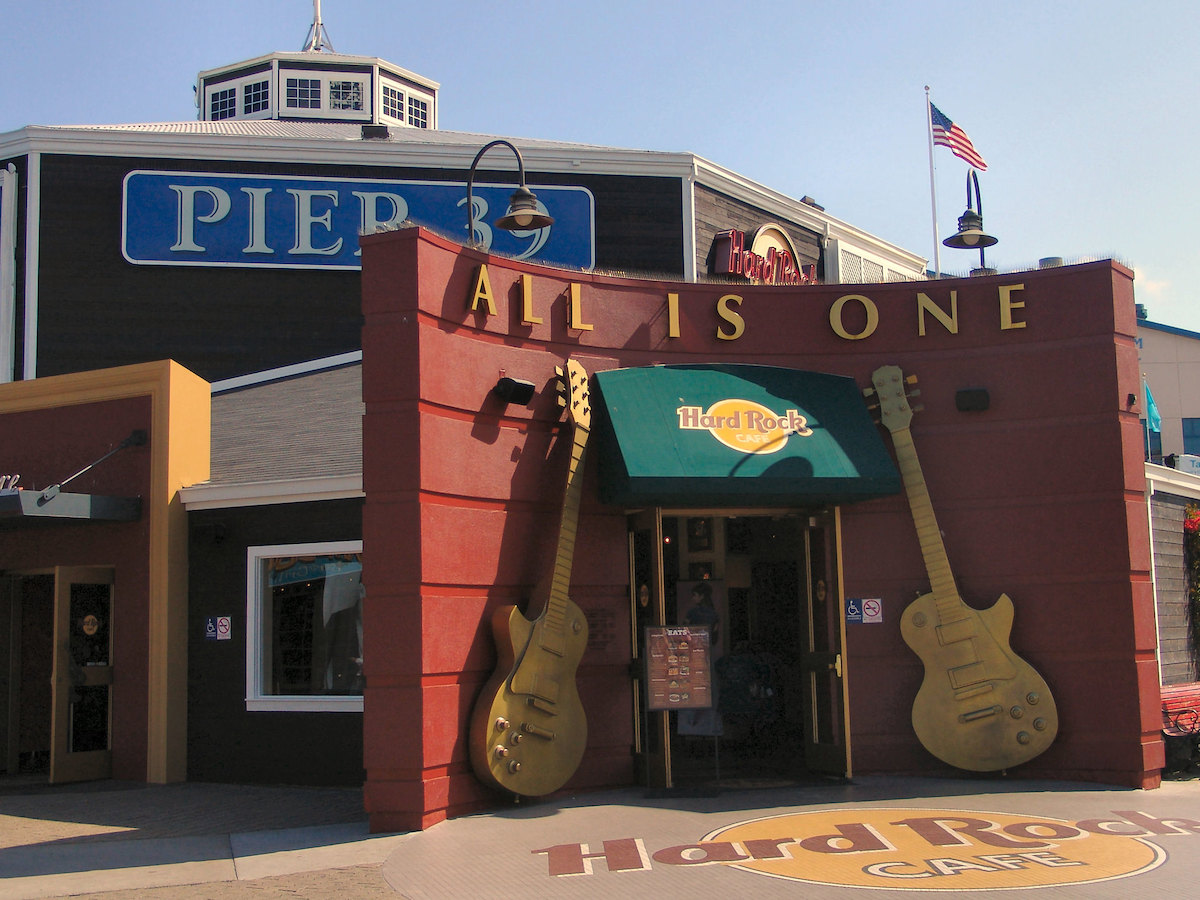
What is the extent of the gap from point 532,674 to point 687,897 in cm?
305

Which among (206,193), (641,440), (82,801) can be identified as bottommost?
(82,801)

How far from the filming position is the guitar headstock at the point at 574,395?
34.1 ft

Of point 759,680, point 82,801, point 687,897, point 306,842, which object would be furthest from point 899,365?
point 82,801

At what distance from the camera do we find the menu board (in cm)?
1012

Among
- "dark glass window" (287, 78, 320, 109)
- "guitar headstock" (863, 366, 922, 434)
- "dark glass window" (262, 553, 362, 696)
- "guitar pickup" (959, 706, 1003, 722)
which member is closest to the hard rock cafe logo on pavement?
"guitar pickup" (959, 706, 1003, 722)

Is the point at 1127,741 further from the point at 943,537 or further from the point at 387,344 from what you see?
the point at 387,344

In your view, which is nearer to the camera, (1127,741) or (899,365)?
(1127,741)

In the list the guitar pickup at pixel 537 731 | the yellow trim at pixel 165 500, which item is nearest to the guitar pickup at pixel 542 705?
the guitar pickup at pixel 537 731

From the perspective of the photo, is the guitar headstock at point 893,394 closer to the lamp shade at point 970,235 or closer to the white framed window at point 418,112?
the lamp shade at point 970,235

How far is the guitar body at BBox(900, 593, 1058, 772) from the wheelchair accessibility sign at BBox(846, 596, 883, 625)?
418 millimetres

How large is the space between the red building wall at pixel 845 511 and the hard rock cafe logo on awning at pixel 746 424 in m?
0.76

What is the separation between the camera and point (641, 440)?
33.7ft

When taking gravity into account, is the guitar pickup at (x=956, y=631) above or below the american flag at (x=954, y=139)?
below

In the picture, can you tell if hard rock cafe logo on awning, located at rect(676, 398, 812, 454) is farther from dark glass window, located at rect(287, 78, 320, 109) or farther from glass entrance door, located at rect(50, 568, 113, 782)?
dark glass window, located at rect(287, 78, 320, 109)
